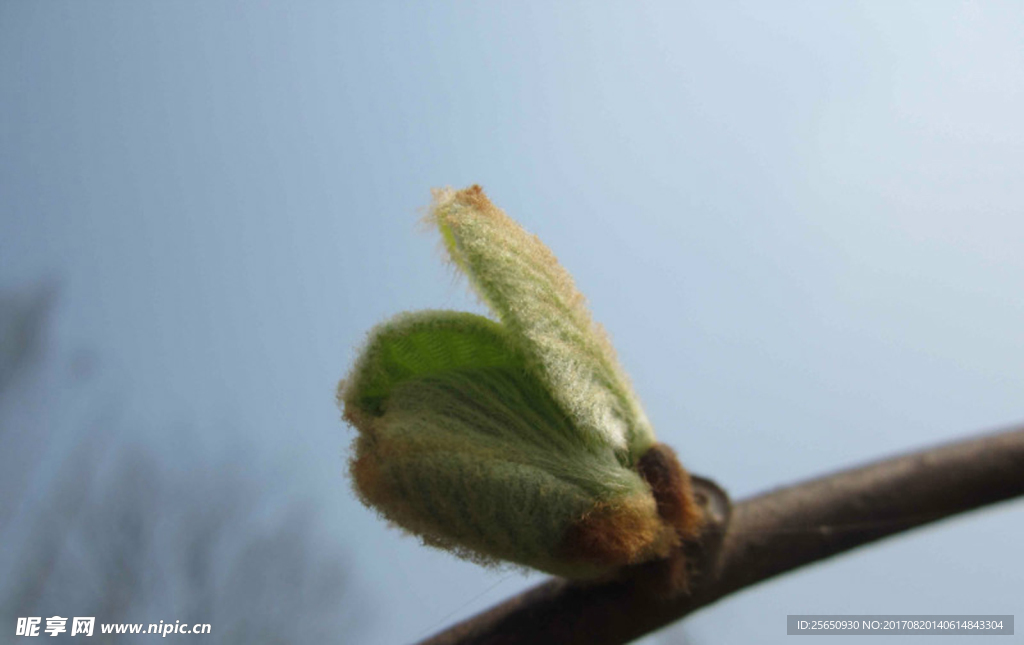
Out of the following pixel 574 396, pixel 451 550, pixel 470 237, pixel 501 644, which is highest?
pixel 470 237

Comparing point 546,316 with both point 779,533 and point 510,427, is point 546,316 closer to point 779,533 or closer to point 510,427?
point 510,427

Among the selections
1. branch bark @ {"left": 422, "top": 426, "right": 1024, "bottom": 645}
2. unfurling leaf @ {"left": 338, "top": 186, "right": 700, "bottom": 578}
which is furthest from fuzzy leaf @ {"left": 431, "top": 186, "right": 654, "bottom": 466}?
branch bark @ {"left": 422, "top": 426, "right": 1024, "bottom": 645}

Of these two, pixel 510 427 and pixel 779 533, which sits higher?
pixel 510 427

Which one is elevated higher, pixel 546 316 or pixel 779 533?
pixel 546 316

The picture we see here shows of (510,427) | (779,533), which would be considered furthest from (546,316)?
(779,533)

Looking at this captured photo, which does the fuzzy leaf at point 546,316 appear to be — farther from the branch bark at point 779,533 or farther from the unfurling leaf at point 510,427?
the branch bark at point 779,533

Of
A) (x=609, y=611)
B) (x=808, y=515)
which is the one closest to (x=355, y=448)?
(x=609, y=611)

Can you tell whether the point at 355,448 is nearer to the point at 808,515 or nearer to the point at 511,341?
the point at 511,341

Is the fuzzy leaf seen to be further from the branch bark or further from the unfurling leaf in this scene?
the branch bark
